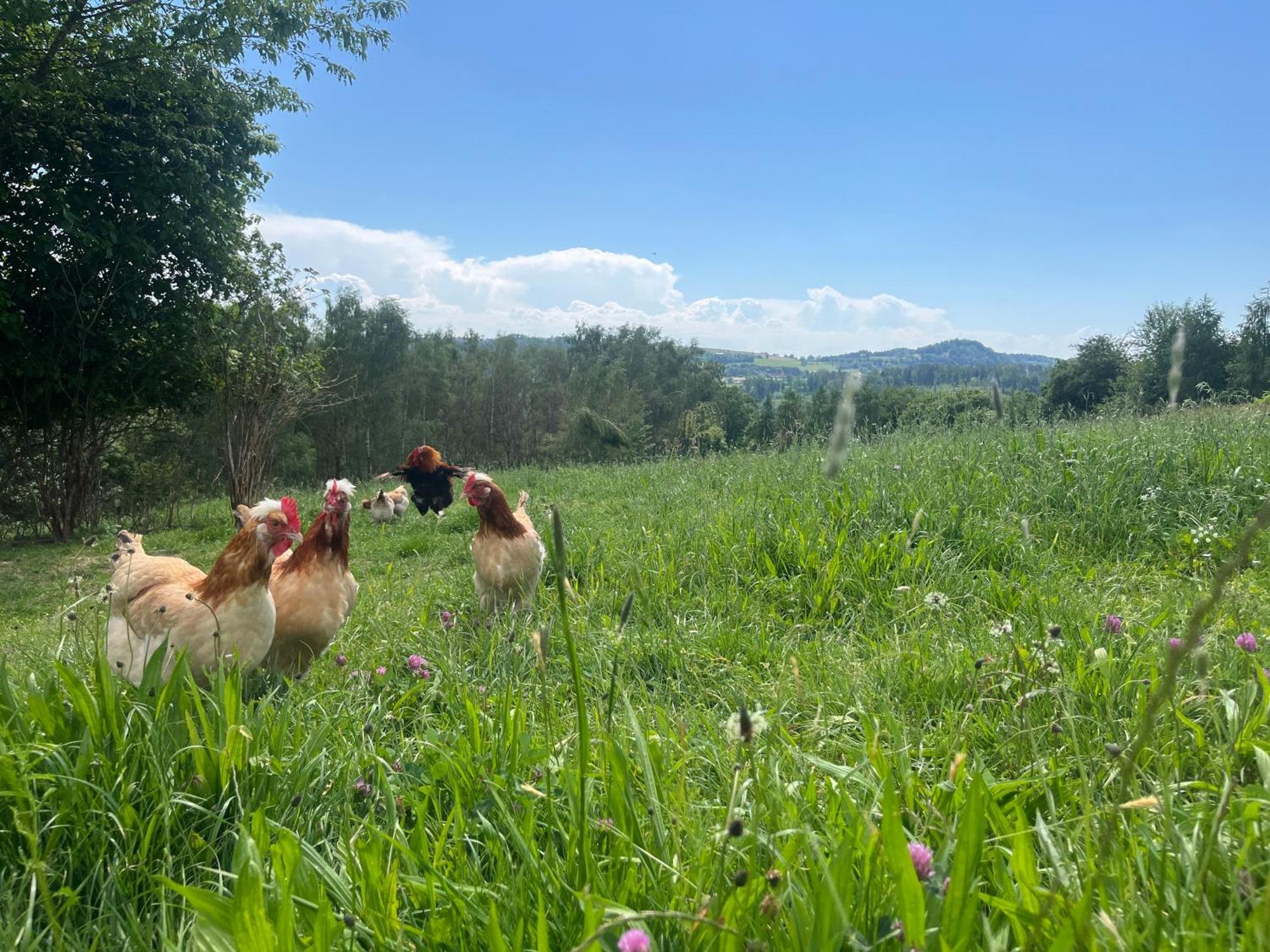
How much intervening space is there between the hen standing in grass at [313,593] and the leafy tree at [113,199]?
8822 mm

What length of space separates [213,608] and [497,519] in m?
1.69

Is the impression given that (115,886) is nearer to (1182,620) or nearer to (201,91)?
(1182,620)

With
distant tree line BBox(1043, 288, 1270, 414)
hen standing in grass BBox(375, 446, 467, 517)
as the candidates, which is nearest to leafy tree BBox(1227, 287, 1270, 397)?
distant tree line BBox(1043, 288, 1270, 414)

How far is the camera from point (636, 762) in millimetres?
1721

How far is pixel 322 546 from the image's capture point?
3342mm

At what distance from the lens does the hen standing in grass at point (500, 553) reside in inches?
156

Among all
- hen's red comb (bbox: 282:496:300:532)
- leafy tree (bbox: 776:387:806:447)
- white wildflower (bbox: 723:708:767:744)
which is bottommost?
hen's red comb (bbox: 282:496:300:532)

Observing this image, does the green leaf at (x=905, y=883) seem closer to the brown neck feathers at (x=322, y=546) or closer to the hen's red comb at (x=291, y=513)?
the hen's red comb at (x=291, y=513)

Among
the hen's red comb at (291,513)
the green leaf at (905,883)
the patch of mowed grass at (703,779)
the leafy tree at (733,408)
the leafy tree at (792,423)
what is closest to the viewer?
the green leaf at (905,883)

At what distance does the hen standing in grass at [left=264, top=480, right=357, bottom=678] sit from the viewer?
3139 mm

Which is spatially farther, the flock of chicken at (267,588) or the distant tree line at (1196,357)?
the distant tree line at (1196,357)

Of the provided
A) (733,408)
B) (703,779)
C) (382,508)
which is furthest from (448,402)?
(703,779)

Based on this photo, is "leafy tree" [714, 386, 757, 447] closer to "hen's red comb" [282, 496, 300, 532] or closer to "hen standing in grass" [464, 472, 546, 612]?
"hen standing in grass" [464, 472, 546, 612]

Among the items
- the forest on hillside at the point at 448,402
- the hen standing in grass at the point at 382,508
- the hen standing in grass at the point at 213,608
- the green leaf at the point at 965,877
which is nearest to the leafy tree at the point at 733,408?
the forest on hillside at the point at 448,402
